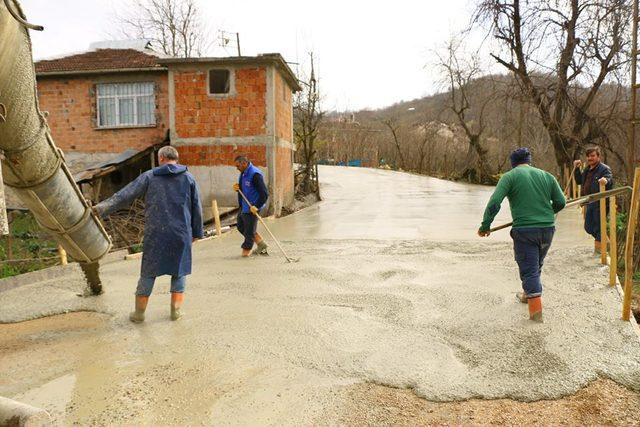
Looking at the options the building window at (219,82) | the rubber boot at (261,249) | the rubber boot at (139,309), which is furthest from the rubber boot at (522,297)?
the building window at (219,82)

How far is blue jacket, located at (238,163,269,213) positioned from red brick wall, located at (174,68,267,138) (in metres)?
7.66

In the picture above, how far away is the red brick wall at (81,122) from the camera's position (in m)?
17.5

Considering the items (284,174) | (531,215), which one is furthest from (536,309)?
(284,174)

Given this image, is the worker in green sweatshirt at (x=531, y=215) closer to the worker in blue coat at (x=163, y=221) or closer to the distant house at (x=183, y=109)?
the worker in blue coat at (x=163, y=221)

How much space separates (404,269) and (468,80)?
2856 centimetres

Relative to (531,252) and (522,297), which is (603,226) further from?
(531,252)

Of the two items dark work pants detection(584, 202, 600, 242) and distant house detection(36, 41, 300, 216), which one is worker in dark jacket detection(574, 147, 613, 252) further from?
distant house detection(36, 41, 300, 216)

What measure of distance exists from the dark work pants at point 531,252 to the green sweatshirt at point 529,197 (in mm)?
67

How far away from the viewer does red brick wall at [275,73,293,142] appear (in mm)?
16859

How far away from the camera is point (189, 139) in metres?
16.4

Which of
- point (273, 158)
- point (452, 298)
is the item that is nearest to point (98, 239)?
point (452, 298)

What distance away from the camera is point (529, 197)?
203 inches

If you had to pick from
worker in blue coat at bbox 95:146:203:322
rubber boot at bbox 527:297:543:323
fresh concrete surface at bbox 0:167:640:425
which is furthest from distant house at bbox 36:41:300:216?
rubber boot at bbox 527:297:543:323

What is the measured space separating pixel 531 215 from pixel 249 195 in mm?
4785
